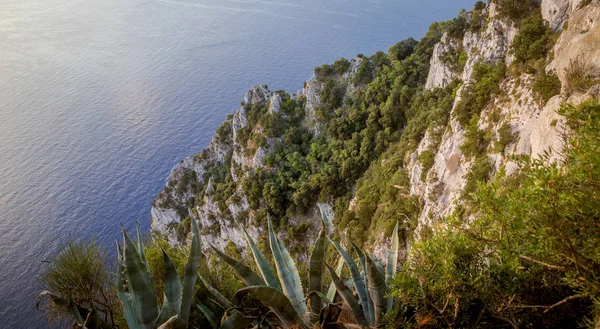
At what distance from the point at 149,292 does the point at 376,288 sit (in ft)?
11.5

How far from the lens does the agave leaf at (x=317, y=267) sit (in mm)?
6289

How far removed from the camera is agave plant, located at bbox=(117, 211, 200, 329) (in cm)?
551

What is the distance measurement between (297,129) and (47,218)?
1848 inches

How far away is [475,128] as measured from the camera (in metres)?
15.3

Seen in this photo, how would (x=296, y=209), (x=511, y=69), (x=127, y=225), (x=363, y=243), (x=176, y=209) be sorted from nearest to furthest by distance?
(x=511, y=69)
(x=363, y=243)
(x=296, y=209)
(x=176, y=209)
(x=127, y=225)

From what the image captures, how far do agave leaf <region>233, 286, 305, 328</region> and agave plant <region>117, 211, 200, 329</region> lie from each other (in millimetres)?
925

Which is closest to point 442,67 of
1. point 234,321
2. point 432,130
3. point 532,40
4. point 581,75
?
point 432,130

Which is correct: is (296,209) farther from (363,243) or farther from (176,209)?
(176,209)

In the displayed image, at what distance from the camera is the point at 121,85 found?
105 metres

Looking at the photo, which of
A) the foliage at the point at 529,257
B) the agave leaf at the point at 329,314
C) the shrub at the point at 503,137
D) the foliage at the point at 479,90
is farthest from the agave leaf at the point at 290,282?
the foliage at the point at 479,90

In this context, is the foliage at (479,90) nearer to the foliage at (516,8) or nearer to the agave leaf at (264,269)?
the foliage at (516,8)

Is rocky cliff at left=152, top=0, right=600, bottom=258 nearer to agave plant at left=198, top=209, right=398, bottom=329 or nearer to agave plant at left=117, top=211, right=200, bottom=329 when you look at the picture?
agave plant at left=198, top=209, right=398, bottom=329

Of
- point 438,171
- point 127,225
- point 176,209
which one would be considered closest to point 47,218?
point 127,225

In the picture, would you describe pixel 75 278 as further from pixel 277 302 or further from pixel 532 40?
pixel 532 40
